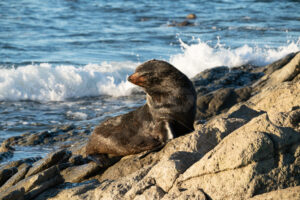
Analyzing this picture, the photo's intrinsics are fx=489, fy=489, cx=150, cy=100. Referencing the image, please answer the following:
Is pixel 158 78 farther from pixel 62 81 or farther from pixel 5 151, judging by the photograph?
pixel 62 81

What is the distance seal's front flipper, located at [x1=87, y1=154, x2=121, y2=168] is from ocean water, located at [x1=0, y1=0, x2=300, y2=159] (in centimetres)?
288

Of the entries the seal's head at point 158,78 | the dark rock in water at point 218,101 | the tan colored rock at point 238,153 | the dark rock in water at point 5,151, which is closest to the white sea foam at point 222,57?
the dark rock in water at point 218,101

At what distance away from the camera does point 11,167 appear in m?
6.88

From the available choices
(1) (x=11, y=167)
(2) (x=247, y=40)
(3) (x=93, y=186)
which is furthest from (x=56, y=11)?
(3) (x=93, y=186)

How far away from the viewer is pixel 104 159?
20.3 feet

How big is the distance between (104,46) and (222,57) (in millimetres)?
6201

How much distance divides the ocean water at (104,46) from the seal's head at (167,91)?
345 cm

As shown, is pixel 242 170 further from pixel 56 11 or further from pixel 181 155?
pixel 56 11

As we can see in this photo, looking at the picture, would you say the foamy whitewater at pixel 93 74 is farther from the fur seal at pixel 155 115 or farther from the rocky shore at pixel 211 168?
the rocky shore at pixel 211 168

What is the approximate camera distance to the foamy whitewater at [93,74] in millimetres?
14430

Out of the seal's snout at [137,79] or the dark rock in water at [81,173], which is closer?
the dark rock in water at [81,173]

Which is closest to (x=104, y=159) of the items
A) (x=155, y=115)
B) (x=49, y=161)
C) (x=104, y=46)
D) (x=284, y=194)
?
(x=49, y=161)

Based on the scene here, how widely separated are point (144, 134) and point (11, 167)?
2.06 m

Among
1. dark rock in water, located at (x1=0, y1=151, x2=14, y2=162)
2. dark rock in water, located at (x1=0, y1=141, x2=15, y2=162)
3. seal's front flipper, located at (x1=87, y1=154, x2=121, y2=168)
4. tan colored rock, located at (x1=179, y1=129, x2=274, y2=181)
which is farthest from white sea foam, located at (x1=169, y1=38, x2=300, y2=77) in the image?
tan colored rock, located at (x1=179, y1=129, x2=274, y2=181)
